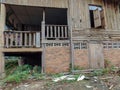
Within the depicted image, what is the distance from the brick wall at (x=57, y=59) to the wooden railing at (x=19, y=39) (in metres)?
0.87

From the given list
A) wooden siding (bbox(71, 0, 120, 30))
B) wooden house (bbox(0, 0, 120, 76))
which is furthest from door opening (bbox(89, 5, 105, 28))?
wooden siding (bbox(71, 0, 120, 30))

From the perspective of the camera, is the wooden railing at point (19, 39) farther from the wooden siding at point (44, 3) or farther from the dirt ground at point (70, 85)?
the dirt ground at point (70, 85)

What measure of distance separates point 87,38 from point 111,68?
2308 mm

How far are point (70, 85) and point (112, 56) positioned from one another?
4.36 meters

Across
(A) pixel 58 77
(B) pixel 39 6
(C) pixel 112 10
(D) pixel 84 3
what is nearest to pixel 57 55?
(A) pixel 58 77

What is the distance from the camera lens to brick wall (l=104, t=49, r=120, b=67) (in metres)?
11.1

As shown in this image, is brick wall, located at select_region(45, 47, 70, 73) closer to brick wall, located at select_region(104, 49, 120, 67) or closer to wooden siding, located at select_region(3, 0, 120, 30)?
wooden siding, located at select_region(3, 0, 120, 30)

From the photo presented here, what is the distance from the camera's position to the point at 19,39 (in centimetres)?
1010

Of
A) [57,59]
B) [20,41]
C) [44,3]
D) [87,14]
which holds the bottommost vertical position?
[57,59]

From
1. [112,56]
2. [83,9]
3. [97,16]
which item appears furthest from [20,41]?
[112,56]

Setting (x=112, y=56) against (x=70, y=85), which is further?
(x=112, y=56)

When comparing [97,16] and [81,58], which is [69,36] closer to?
[81,58]

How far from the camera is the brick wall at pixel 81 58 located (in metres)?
10.6

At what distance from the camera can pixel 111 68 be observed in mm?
10586
